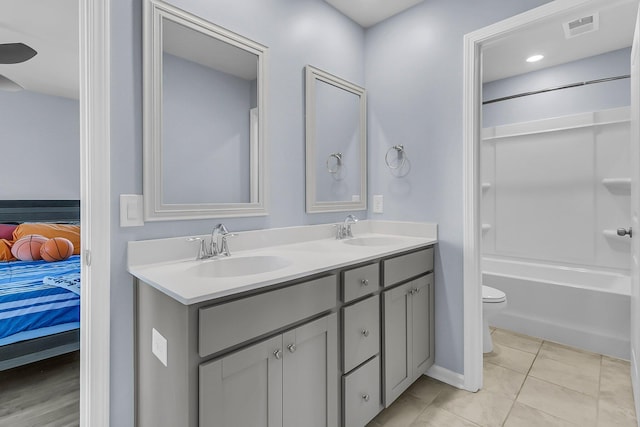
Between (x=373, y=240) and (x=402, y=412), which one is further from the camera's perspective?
(x=373, y=240)

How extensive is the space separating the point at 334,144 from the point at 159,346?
1578 millimetres

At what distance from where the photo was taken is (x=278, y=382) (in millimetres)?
1108

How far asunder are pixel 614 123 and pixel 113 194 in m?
3.65

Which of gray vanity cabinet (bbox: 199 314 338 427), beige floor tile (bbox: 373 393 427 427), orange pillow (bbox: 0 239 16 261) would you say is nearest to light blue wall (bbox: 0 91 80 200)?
orange pillow (bbox: 0 239 16 261)

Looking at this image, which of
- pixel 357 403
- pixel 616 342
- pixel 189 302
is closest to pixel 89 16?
pixel 189 302

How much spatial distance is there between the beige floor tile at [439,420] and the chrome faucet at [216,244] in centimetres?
130

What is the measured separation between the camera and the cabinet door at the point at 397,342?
1.61 m

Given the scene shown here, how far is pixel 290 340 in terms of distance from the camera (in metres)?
1.14

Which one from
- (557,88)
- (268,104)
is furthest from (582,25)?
(268,104)

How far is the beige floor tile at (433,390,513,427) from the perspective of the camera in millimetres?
1635

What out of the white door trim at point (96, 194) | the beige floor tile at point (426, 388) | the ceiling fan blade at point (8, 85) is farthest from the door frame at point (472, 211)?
the ceiling fan blade at point (8, 85)

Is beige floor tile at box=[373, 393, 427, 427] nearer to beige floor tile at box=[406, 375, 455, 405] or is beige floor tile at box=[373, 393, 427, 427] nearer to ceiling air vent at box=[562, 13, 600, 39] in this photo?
beige floor tile at box=[406, 375, 455, 405]

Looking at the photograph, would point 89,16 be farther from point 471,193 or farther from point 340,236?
point 471,193

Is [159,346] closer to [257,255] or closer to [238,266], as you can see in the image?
[238,266]
